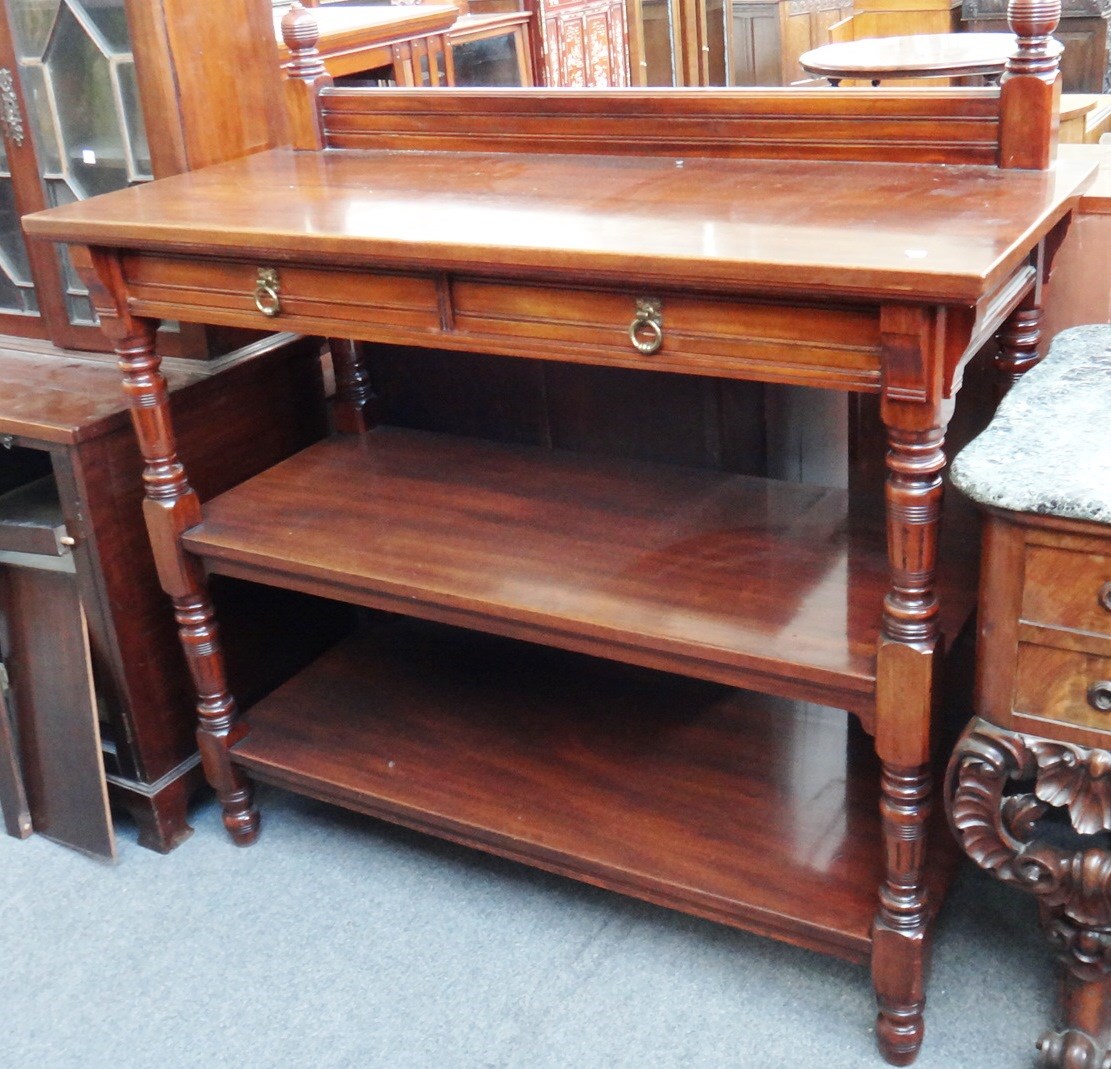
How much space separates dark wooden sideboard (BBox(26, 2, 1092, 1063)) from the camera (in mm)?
1330

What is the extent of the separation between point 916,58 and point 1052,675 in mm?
3508

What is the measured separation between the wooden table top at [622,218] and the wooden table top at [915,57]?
2514 mm

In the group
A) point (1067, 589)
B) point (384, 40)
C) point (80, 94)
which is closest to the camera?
point (1067, 589)

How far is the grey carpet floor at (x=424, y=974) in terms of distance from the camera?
1687 mm

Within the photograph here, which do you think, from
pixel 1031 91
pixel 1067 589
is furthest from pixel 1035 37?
pixel 1067 589

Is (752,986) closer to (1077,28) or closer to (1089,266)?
(1089,266)

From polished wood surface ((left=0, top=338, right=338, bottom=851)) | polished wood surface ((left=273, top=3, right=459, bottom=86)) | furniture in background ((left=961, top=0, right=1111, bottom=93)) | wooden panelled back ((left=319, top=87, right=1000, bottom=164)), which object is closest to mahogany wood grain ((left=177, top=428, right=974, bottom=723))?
polished wood surface ((left=0, top=338, right=338, bottom=851))

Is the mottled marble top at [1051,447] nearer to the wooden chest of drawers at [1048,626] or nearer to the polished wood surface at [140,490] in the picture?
the wooden chest of drawers at [1048,626]

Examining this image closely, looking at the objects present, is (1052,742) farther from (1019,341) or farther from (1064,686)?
(1019,341)

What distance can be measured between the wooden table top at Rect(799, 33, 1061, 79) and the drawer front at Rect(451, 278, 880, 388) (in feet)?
9.15

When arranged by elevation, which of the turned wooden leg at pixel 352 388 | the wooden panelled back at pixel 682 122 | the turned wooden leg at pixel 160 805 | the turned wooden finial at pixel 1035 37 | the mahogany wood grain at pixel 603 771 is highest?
the turned wooden finial at pixel 1035 37

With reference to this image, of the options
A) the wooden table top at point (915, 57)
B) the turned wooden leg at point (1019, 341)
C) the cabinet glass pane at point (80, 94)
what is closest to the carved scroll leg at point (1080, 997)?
the turned wooden leg at point (1019, 341)

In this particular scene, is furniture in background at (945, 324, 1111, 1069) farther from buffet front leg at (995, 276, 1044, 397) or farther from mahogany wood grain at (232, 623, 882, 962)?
mahogany wood grain at (232, 623, 882, 962)

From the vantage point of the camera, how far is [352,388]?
223cm
